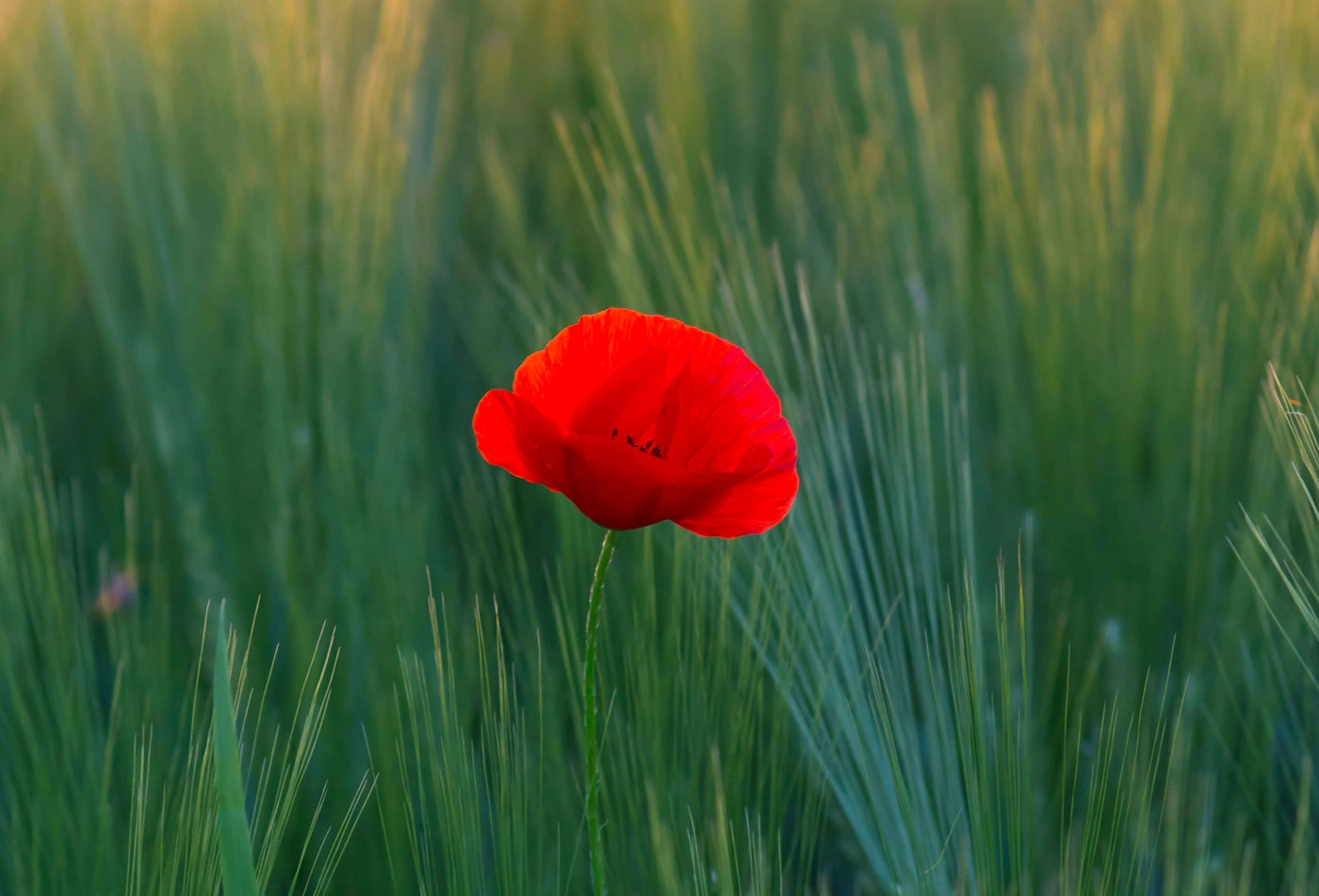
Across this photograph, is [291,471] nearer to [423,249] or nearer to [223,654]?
[423,249]

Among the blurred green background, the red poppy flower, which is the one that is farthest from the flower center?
the blurred green background

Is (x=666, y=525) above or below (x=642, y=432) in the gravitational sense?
below

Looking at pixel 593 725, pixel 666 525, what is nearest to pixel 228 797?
pixel 593 725

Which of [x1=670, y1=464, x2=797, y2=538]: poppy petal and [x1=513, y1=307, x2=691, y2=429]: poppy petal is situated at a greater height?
[x1=513, y1=307, x2=691, y2=429]: poppy petal

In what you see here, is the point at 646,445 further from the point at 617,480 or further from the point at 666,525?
the point at 666,525

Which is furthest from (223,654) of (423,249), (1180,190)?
(1180,190)

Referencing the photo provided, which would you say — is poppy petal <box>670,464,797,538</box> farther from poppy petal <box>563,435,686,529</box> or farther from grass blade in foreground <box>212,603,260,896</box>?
grass blade in foreground <box>212,603,260,896</box>

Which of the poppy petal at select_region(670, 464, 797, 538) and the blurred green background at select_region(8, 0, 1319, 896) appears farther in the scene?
the blurred green background at select_region(8, 0, 1319, 896)

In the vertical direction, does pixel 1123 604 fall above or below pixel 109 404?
below
